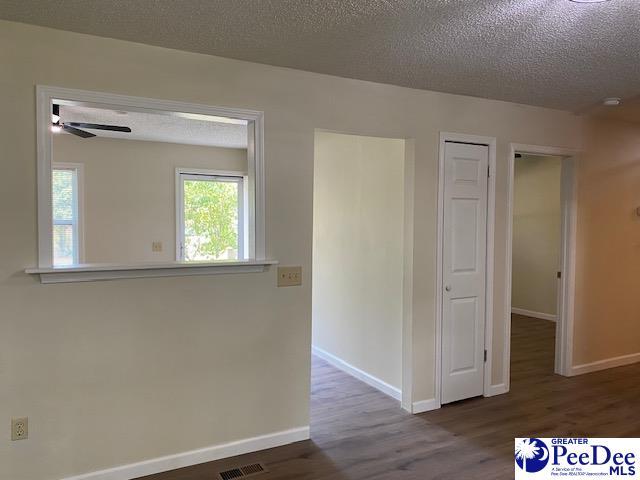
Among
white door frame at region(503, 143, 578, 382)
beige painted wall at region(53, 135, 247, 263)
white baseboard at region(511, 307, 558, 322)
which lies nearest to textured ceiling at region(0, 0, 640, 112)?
white door frame at region(503, 143, 578, 382)

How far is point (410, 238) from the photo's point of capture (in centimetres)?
334

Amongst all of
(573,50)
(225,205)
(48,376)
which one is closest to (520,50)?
(573,50)

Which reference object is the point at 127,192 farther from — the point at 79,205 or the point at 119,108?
the point at 119,108

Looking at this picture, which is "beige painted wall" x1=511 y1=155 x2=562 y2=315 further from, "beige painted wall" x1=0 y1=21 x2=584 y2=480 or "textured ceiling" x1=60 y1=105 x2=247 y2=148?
"textured ceiling" x1=60 y1=105 x2=247 y2=148

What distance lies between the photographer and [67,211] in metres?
4.90

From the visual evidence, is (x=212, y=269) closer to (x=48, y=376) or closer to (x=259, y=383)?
(x=259, y=383)

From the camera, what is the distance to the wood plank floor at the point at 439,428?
8.57ft

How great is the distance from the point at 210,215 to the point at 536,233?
15.8ft

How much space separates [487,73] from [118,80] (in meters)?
2.21

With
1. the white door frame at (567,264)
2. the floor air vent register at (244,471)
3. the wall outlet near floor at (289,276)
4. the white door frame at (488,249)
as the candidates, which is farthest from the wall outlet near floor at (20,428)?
the white door frame at (567,264)

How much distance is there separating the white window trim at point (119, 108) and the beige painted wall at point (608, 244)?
306cm

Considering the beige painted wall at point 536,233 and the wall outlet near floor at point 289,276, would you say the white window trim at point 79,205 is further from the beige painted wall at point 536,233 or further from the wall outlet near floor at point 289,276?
the beige painted wall at point 536,233

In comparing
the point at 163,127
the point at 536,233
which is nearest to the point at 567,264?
the point at 536,233

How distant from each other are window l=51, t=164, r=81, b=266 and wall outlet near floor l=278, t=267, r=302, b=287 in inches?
124
